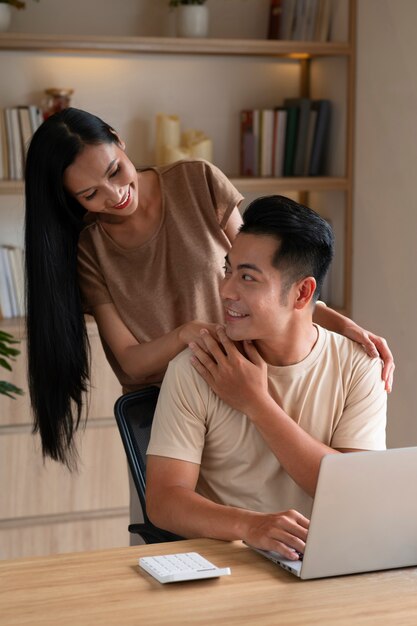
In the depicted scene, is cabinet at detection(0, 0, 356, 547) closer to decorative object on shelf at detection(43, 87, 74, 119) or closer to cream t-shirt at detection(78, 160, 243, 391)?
decorative object on shelf at detection(43, 87, 74, 119)

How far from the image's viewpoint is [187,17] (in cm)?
388

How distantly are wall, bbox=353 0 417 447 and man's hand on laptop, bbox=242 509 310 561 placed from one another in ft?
6.48

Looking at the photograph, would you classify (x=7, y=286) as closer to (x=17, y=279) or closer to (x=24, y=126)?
(x=17, y=279)

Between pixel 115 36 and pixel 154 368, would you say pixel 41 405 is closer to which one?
pixel 154 368

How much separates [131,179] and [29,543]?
6.41ft

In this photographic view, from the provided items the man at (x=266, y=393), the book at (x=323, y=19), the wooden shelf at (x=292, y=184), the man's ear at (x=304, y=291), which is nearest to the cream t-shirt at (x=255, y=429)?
the man at (x=266, y=393)

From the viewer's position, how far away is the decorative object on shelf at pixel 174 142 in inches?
155

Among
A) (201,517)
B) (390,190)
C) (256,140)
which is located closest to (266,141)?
(256,140)

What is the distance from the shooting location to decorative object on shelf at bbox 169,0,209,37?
388cm

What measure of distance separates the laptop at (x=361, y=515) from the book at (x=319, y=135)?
2.67m

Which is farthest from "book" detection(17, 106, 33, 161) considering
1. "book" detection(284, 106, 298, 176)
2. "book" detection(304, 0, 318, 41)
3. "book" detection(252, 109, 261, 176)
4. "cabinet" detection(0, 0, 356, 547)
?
"book" detection(304, 0, 318, 41)

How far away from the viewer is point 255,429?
2.02 meters

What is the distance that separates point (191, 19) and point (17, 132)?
0.80 metres

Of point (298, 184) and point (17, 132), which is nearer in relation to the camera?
point (17, 132)
